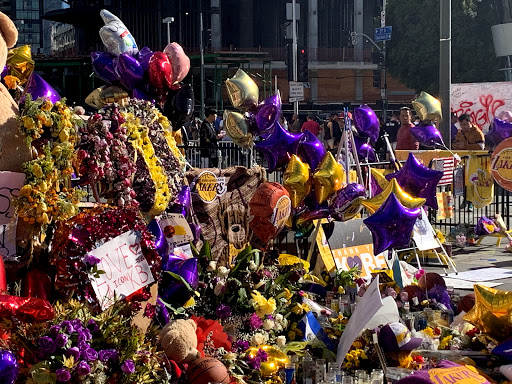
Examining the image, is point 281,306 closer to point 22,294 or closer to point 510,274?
point 22,294

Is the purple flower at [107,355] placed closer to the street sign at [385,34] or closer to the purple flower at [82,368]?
the purple flower at [82,368]

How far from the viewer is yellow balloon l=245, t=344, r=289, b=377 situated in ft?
17.2

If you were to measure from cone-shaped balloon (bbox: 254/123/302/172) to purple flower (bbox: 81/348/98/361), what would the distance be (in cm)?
476

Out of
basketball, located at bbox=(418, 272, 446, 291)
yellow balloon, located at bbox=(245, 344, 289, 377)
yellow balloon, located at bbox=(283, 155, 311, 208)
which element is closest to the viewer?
yellow balloon, located at bbox=(245, 344, 289, 377)

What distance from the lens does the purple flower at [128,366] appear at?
13.0 feet

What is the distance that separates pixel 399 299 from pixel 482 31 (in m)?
38.5

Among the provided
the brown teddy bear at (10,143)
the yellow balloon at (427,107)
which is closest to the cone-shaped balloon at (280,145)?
the brown teddy bear at (10,143)

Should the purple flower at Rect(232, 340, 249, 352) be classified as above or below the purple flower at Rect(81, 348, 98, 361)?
below

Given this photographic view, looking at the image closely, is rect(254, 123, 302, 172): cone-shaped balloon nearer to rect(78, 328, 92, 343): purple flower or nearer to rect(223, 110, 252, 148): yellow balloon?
rect(223, 110, 252, 148): yellow balloon

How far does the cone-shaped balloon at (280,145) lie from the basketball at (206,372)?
3.87 meters

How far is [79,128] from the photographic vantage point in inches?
200

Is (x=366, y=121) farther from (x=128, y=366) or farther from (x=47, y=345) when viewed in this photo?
(x=47, y=345)

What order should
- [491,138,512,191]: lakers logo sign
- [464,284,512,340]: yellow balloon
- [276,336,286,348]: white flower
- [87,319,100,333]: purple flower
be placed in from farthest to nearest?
[491,138,512,191]: lakers logo sign < [276,336,286,348]: white flower < [464,284,512,340]: yellow balloon < [87,319,100,333]: purple flower

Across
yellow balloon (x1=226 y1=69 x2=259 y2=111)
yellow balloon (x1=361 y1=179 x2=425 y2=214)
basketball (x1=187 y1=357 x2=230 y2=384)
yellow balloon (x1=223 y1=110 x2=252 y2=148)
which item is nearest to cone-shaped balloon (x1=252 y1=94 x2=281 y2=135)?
yellow balloon (x1=223 y1=110 x2=252 y2=148)
